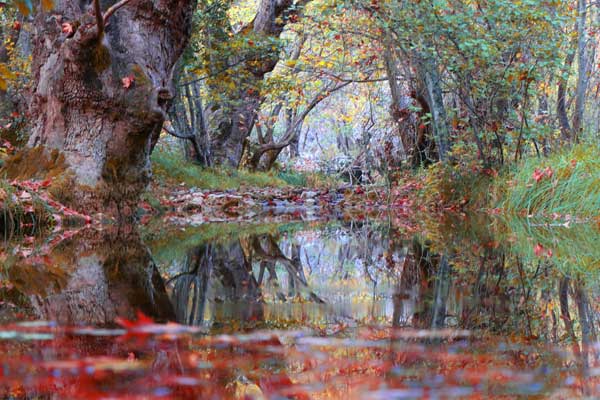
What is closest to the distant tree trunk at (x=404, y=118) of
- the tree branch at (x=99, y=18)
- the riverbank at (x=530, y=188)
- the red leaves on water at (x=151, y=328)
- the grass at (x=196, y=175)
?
the riverbank at (x=530, y=188)

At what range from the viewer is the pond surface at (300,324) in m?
1.53

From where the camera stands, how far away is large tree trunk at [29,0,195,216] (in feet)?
22.8

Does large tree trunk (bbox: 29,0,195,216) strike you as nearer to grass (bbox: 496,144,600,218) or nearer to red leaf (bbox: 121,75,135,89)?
red leaf (bbox: 121,75,135,89)

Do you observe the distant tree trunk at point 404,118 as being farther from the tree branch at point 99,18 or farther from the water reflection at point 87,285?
the water reflection at point 87,285

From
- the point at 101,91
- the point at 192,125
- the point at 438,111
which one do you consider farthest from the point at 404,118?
the point at 101,91

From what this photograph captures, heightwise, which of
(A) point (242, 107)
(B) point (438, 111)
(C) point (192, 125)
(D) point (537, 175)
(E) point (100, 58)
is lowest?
(D) point (537, 175)

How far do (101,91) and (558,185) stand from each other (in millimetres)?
5476

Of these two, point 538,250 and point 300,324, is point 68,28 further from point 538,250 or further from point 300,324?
point 300,324

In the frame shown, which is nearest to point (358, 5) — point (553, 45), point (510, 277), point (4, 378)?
point (553, 45)

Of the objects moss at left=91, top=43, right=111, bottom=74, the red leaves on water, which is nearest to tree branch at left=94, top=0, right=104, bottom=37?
moss at left=91, top=43, right=111, bottom=74

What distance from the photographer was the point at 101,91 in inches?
277

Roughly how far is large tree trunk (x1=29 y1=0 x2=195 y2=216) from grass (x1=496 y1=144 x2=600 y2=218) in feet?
15.2

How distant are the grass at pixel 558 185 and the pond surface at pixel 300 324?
10.1 feet

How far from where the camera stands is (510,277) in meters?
3.29
